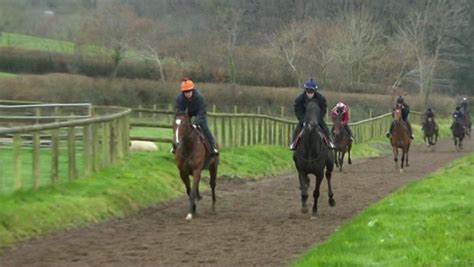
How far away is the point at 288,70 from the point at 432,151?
59.9 feet

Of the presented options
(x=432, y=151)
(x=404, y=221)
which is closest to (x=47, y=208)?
(x=404, y=221)

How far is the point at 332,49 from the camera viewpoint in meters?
64.1

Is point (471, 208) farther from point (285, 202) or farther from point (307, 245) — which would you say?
point (285, 202)

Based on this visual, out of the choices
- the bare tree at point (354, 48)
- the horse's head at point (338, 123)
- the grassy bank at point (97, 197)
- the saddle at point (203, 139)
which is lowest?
the grassy bank at point (97, 197)

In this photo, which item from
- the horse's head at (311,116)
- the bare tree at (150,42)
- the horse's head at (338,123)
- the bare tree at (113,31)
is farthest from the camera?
the bare tree at (150,42)

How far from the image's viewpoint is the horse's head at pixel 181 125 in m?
16.0

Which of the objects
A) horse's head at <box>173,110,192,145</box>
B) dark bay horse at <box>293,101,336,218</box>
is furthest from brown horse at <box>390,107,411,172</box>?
horse's head at <box>173,110,192,145</box>

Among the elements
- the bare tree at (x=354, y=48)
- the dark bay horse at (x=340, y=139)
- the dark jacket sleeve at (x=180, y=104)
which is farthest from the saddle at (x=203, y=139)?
the bare tree at (x=354, y=48)

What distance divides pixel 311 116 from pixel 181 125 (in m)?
2.32

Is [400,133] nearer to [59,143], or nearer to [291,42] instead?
[59,143]

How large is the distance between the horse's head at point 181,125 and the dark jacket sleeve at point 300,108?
205 cm

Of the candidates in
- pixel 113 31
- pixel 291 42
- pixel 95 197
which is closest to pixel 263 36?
pixel 291 42

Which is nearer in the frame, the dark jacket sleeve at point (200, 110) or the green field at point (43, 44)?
the dark jacket sleeve at point (200, 110)

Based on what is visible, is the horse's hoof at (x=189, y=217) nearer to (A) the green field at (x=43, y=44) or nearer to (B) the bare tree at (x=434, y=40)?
(A) the green field at (x=43, y=44)
